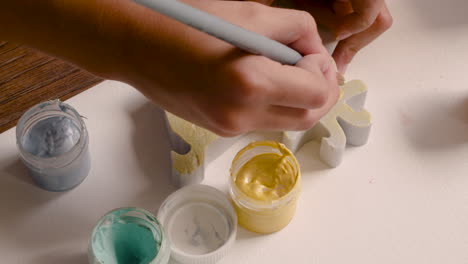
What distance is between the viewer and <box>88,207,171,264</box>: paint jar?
77cm

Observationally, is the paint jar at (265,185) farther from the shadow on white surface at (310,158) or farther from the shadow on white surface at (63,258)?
the shadow on white surface at (63,258)

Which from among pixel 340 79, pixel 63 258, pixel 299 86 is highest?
pixel 299 86

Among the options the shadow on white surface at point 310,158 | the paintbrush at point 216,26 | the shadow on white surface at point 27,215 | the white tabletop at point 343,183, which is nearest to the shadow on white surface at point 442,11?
the white tabletop at point 343,183

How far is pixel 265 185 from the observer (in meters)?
0.83

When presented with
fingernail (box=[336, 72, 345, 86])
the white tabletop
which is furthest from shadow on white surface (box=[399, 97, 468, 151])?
fingernail (box=[336, 72, 345, 86])

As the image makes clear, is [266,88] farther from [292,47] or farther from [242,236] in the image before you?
[242,236]

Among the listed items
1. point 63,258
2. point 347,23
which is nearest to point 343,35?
point 347,23

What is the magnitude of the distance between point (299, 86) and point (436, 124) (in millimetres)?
394

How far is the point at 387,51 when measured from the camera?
1.00m

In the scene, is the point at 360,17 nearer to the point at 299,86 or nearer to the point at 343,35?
the point at 343,35

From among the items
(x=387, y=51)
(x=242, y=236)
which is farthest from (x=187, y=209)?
(x=387, y=51)

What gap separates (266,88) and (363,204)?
1.05 feet

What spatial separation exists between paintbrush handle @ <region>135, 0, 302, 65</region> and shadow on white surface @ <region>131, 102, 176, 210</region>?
0.32 m

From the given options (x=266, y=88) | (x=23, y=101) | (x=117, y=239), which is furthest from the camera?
(x=23, y=101)
